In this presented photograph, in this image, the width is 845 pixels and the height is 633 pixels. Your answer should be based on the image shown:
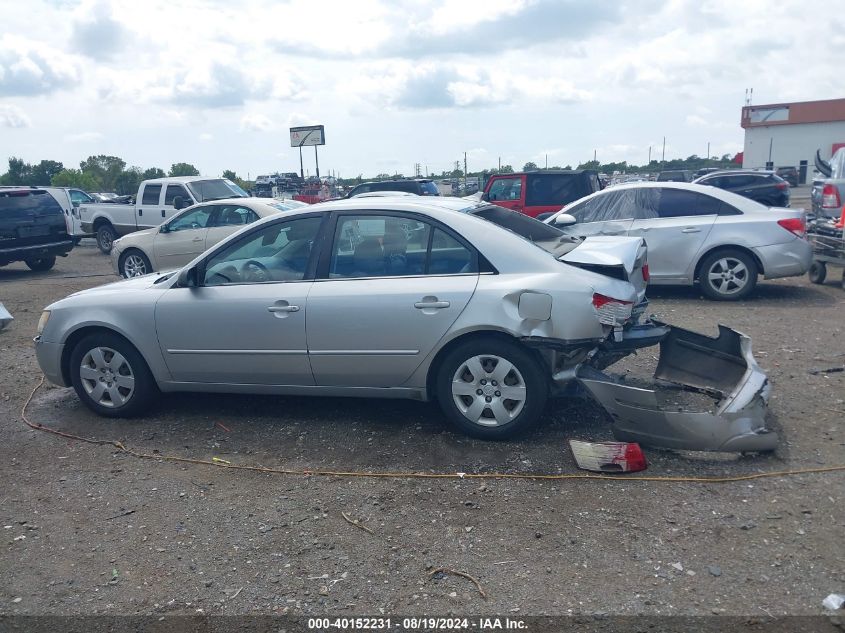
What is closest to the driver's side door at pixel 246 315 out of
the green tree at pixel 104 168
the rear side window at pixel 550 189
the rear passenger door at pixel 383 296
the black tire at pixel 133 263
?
the rear passenger door at pixel 383 296

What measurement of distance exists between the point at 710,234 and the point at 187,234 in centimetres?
839

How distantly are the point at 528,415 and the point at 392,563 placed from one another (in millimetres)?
1570

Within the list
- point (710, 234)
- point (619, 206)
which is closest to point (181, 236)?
point (619, 206)

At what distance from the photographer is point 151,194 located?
17859mm

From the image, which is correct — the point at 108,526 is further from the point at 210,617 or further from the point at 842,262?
the point at 842,262

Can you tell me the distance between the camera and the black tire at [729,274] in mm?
9711

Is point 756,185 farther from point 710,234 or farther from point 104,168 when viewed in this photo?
point 104,168

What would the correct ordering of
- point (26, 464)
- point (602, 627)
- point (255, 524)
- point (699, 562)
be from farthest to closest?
point (26, 464) → point (255, 524) → point (699, 562) → point (602, 627)

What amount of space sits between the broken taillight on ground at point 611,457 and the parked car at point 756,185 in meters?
17.9

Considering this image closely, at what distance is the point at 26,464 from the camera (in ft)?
16.8

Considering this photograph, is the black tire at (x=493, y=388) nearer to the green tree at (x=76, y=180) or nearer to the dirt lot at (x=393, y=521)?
the dirt lot at (x=393, y=521)

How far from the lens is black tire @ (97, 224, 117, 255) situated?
19422mm

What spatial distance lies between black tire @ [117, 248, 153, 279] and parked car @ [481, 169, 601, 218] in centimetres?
700

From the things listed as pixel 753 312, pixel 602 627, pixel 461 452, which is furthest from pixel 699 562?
pixel 753 312
